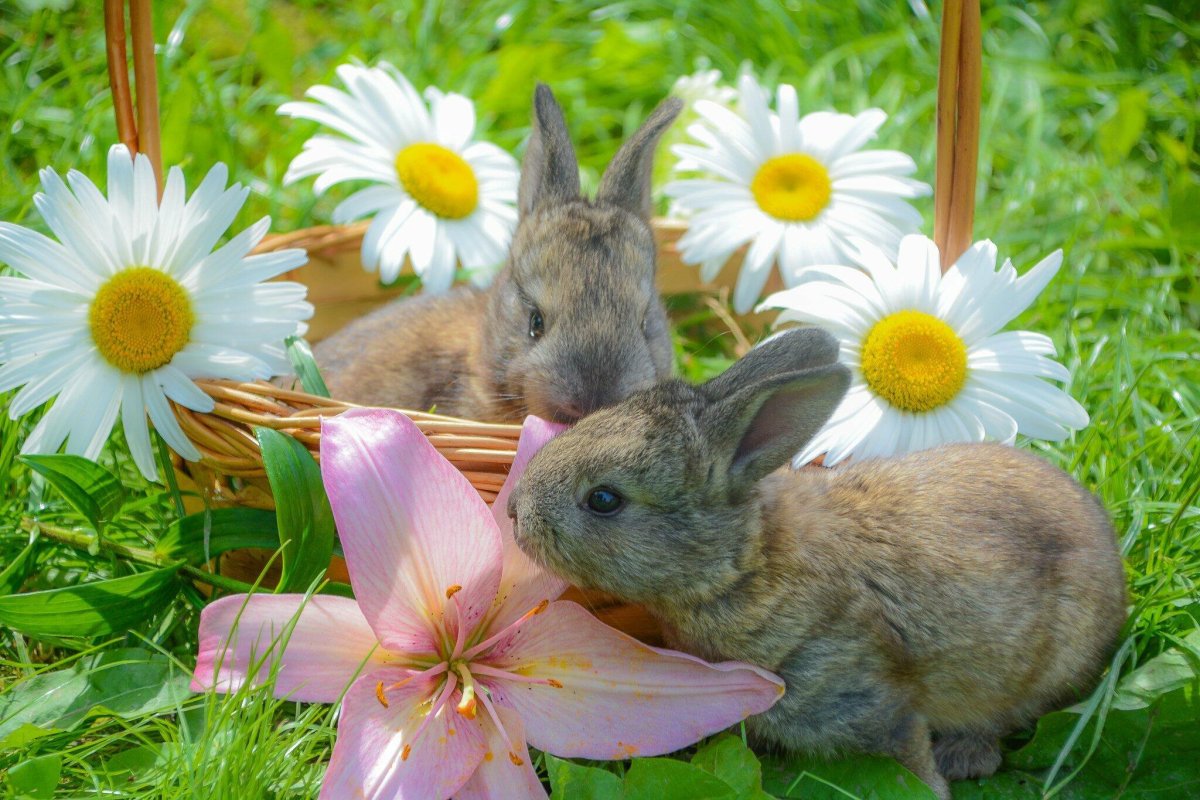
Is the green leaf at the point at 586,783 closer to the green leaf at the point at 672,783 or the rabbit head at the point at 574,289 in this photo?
the green leaf at the point at 672,783

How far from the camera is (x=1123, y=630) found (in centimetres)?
314

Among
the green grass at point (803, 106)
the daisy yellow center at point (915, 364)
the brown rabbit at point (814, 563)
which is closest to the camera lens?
the brown rabbit at point (814, 563)

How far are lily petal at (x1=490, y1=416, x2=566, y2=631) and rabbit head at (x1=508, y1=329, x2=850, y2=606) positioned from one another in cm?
7

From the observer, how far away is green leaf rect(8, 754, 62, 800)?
2596 mm

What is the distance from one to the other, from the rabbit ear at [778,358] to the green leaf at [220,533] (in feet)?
3.93

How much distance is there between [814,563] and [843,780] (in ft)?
1.69

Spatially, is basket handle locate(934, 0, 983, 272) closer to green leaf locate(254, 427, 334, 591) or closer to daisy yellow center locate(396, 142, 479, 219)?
daisy yellow center locate(396, 142, 479, 219)

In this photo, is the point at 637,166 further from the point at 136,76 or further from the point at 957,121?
the point at 136,76

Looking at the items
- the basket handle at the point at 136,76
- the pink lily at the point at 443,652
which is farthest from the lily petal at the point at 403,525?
the basket handle at the point at 136,76

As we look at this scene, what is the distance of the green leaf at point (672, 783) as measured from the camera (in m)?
2.62

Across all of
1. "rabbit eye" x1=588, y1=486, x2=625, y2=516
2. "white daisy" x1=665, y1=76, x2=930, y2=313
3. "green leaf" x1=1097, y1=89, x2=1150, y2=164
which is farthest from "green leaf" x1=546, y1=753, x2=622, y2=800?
"green leaf" x1=1097, y1=89, x2=1150, y2=164

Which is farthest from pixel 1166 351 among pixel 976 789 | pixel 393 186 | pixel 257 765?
pixel 257 765

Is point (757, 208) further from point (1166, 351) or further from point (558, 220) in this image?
point (1166, 351)

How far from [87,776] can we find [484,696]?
38.3 inches
